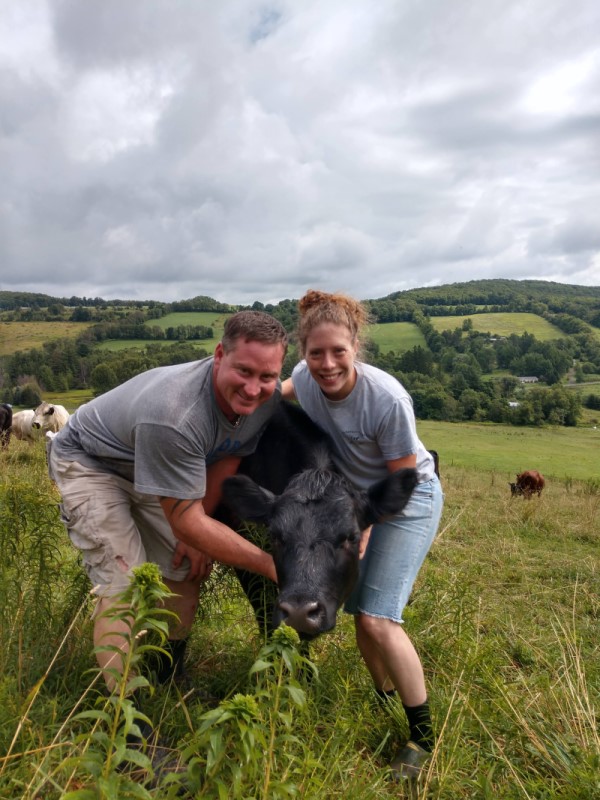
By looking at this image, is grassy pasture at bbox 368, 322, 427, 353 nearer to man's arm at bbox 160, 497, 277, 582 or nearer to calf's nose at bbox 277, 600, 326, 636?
man's arm at bbox 160, 497, 277, 582

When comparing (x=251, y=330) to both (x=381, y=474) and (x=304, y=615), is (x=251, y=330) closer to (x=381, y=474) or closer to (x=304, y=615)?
(x=381, y=474)

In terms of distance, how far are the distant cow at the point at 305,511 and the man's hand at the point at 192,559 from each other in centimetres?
48

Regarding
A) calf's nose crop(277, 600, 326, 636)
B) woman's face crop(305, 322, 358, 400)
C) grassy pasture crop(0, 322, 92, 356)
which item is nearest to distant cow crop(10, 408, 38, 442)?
woman's face crop(305, 322, 358, 400)

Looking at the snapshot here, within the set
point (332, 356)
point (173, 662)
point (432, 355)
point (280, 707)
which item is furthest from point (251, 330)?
point (432, 355)

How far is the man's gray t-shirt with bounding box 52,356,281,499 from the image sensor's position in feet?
12.1

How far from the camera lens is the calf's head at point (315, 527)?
336cm

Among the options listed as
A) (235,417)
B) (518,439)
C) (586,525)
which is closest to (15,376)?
(518,439)

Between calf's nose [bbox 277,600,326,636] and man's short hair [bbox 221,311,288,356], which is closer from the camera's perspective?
calf's nose [bbox 277,600,326,636]

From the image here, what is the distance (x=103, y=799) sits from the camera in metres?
1.91

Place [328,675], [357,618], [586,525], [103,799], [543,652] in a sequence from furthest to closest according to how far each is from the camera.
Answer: [586,525] → [543,652] → [328,675] → [357,618] → [103,799]

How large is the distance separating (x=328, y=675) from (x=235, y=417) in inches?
82.8

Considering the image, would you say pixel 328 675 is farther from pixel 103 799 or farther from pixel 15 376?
pixel 15 376

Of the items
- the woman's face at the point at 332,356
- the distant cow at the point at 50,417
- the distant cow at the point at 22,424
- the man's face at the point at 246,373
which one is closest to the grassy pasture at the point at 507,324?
Result: the distant cow at the point at 22,424

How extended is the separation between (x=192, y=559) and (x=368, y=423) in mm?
1718
